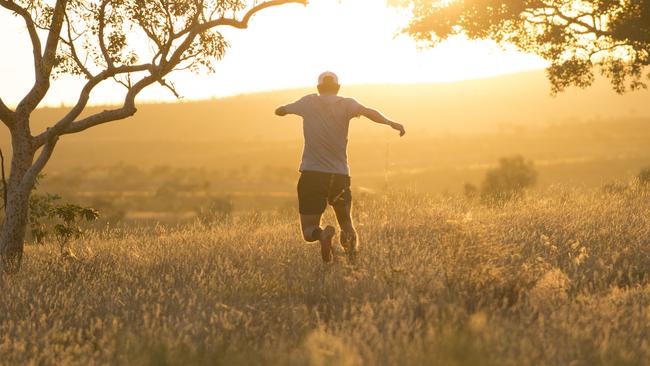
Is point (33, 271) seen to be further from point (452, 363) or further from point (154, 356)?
point (452, 363)

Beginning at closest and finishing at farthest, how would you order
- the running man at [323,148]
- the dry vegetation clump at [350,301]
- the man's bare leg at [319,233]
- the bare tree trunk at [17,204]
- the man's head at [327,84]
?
the dry vegetation clump at [350,301]
the man's bare leg at [319,233]
the running man at [323,148]
the man's head at [327,84]
the bare tree trunk at [17,204]

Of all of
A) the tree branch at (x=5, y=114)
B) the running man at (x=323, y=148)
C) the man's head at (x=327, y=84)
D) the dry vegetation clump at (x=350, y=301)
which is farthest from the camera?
the tree branch at (x=5, y=114)

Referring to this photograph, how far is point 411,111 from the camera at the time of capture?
5458 inches

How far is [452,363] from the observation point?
5.88 metres

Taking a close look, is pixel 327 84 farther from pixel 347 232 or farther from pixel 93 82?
pixel 93 82

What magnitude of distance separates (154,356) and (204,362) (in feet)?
1.13

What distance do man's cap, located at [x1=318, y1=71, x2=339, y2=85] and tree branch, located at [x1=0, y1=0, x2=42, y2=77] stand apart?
4101mm

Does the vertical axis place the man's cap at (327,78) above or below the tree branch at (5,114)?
above

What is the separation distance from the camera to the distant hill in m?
125

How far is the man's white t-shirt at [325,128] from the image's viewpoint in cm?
997

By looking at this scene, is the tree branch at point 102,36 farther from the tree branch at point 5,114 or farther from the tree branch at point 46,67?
the tree branch at point 5,114

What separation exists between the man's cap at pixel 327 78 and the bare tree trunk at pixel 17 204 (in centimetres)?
400

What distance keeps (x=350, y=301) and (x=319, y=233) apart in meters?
1.86

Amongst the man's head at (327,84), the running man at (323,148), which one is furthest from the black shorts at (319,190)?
the man's head at (327,84)
